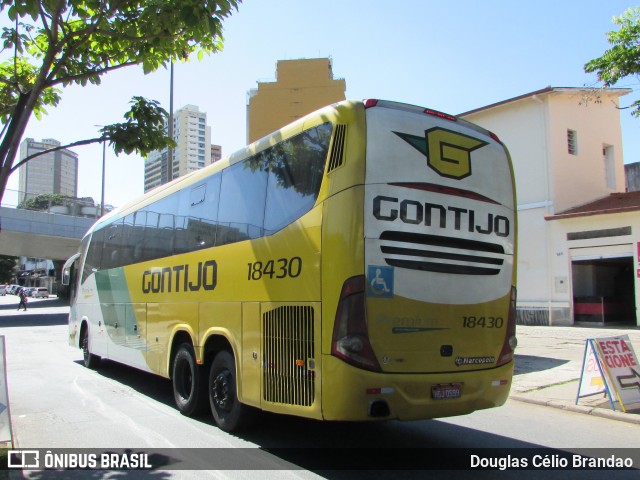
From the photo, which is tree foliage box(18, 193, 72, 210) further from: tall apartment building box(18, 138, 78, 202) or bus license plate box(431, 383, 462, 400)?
bus license plate box(431, 383, 462, 400)

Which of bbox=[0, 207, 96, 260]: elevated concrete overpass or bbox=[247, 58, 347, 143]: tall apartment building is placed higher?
bbox=[247, 58, 347, 143]: tall apartment building

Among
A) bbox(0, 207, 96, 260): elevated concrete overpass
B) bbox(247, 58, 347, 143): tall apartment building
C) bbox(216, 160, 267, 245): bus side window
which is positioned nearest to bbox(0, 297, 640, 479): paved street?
bbox(216, 160, 267, 245): bus side window

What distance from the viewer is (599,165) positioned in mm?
23797

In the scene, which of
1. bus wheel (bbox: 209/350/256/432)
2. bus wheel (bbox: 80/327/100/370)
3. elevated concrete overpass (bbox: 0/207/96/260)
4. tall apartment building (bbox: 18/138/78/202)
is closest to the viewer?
bus wheel (bbox: 209/350/256/432)

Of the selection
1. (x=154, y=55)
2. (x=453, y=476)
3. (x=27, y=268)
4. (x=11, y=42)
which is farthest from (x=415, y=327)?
(x=27, y=268)

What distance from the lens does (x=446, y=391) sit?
5.06 metres

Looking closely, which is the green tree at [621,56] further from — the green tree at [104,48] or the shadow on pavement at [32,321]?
the shadow on pavement at [32,321]

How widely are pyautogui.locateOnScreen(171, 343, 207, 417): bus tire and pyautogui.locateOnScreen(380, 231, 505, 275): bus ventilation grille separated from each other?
3.62 m

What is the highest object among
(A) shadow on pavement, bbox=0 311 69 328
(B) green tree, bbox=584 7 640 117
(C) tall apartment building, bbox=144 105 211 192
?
(C) tall apartment building, bbox=144 105 211 192

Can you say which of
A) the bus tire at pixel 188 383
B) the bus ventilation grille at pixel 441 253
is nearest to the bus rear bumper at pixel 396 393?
the bus ventilation grille at pixel 441 253

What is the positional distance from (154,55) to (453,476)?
6219 mm

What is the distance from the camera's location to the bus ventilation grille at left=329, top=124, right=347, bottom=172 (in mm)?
4980

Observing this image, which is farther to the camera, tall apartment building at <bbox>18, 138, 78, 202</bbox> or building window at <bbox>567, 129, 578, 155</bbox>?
tall apartment building at <bbox>18, 138, 78, 202</bbox>

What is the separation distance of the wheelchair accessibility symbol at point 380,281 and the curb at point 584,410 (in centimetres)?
456
